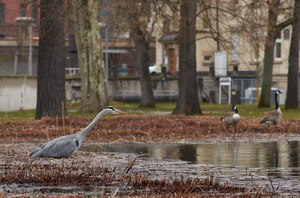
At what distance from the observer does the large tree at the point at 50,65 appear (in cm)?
4038

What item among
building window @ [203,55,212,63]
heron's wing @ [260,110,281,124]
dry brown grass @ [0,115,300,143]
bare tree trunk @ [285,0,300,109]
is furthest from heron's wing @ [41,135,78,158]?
building window @ [203,55,212,63]

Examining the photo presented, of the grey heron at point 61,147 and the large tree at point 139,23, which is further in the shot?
A: the large tree at point 139,23

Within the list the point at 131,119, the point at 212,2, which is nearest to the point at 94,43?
the point at 212,2

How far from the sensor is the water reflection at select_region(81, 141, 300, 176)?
825 inches

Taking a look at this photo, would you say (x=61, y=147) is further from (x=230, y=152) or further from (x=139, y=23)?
(x=139, y=23)

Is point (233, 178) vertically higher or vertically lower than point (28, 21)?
lower

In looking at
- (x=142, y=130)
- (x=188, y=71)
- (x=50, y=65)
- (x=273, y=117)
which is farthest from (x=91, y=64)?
(x=142, y=130)

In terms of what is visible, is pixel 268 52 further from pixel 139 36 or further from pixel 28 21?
pixel 28 21

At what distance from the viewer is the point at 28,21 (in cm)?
4444

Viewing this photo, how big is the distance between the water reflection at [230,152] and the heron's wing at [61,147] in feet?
8.40

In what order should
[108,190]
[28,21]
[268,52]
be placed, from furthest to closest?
[268,52] → [28,21] → [108,190]

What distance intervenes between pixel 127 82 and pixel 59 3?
5247cm

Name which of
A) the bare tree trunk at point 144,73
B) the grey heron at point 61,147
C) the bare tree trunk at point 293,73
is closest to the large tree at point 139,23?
the bare tree trunk at point 144,73

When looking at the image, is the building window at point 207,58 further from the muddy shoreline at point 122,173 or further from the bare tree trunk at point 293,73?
the muddy shoreline at point 122,173
